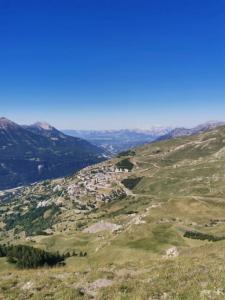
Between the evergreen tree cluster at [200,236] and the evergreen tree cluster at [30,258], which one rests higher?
the evergreen tree cluster at [30,258]

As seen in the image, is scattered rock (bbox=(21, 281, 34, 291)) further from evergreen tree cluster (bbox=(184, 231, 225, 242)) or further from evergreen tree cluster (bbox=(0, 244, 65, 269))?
evergreen tree cluster (bbox=(184, 231, 225, 242))

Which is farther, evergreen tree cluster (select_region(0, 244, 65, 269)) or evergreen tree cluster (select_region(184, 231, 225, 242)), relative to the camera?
evergreen tree cluster (select_region(184, 231, 225, 242))

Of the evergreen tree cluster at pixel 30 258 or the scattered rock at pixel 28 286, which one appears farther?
the evergreen tree cluster at pixel 30 258

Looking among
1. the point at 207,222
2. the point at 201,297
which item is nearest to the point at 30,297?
the point at 201,297

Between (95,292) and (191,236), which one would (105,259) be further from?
(95,292)

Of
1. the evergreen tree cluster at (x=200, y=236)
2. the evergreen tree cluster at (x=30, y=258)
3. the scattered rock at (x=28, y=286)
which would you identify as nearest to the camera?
the scattered rock at (x=28, y=286)

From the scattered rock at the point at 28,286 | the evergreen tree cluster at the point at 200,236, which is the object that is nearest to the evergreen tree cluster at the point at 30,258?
the evergreen tree cluster at the point at 200,236

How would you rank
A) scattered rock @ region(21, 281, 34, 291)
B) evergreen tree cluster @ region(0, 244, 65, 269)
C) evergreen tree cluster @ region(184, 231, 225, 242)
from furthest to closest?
evergreen tree cluster @ region(184, 231, 225, 242), evergreen tree cluster @ region(0, 244, 65, 269), scattered rock @ region(21, 281, 34, 291)

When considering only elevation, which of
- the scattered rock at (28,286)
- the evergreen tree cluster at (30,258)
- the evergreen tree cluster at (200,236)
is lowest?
the evergreen tree cluster at (200,236)

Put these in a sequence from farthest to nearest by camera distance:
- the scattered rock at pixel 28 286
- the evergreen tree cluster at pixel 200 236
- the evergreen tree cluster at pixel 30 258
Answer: the evergreen tree cluster at pixel 200 236 < the evergreen tree cluster at pixel 30 258 < the scattered rock at pixel 28 286

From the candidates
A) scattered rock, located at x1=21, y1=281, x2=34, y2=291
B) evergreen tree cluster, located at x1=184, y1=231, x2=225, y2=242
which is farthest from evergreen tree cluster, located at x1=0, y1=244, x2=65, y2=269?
scattered rock, located at x1=21, y1=281, x2=34, y2=291

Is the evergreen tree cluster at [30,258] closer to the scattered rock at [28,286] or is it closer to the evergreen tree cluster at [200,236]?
the evergreen tree cluster at [200,236]
